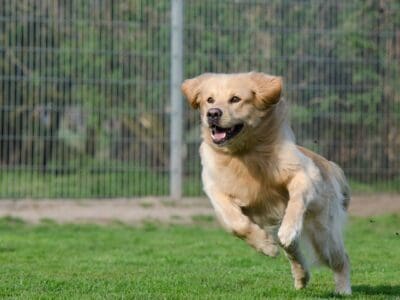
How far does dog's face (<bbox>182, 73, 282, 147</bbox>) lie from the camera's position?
703 cm

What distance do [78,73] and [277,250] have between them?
26.7 feet

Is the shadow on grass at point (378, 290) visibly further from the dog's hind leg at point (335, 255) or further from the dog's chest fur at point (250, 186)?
the dog's chest fur at point (250, 186)


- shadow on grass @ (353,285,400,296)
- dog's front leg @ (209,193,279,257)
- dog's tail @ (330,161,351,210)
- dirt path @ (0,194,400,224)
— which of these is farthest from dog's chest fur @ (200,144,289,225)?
dirt path @ (0,194,400,224)

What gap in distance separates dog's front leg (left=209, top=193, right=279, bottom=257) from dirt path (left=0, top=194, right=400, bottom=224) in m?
6.72

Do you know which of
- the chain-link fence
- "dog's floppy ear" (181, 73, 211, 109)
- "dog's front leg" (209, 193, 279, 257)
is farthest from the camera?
the chain-link fence

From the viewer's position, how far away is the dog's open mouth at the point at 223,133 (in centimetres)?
702

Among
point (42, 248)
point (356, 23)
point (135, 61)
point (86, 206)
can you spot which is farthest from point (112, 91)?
point (42, 248)

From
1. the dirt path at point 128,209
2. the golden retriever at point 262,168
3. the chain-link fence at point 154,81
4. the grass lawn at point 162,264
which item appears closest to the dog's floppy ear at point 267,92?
the golden retriever at point 262,168

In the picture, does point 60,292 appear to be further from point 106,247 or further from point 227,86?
point 106,247

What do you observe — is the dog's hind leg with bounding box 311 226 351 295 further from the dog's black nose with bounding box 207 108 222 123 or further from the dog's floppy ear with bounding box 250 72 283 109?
the dog's black nose with bounding box 207 108 222 123

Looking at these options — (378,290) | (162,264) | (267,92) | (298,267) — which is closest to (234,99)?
(267,92)

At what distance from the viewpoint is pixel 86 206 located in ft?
46.9

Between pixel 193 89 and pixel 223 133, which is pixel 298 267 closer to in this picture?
pixel 223 133

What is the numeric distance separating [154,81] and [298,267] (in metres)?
7.48
